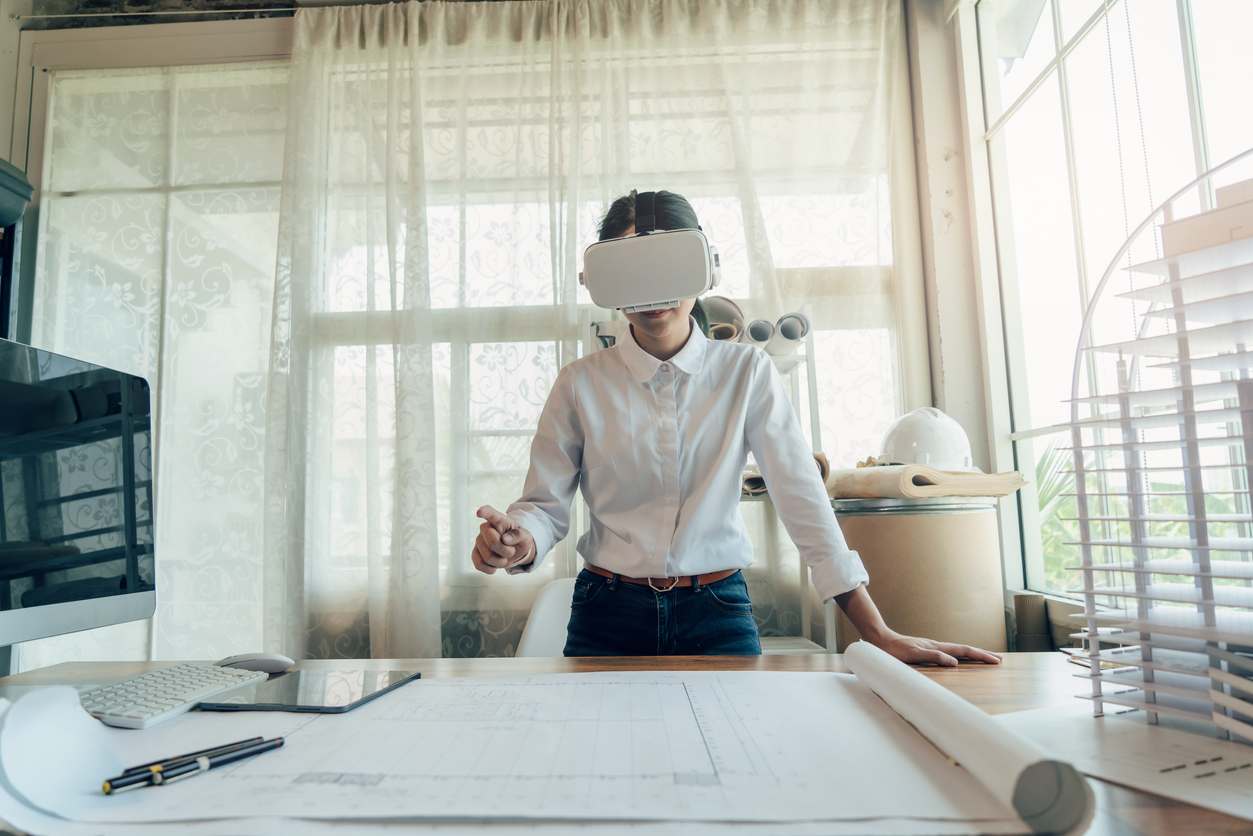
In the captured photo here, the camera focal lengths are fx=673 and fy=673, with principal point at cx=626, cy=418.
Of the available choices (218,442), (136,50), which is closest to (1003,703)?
(218,442)

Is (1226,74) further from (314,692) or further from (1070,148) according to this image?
(314,692)

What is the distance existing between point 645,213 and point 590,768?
0.78 m

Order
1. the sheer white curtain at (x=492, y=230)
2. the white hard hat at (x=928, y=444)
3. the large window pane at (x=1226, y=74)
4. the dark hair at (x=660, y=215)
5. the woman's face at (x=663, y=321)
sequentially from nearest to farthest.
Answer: the dark hair at (x=660, y=215)
the woman's face at (x=663, y=321)
the large window pane at (x=1226, y=74)
the white hard hat at (x=928, y=444)
the sheer white curtain at (x=492, y=230)

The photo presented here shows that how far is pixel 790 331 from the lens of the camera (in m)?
1.94

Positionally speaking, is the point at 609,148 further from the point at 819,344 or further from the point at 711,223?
the point at 819,344

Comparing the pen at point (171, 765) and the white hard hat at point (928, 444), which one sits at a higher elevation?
the white hard hat at point (928, 444)

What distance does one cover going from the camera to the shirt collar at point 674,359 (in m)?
1.22

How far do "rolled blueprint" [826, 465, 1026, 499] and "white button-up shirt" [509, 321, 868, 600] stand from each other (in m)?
0.53

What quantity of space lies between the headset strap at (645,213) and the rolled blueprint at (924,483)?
99 centimetres

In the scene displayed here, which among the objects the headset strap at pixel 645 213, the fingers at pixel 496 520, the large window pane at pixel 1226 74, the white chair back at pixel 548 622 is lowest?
the white chair back at pixel 548 622

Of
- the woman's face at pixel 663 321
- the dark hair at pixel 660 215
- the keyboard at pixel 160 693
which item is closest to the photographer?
the keyboard at pixel 160 693

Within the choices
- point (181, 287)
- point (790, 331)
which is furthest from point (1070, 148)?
point (181, 287)

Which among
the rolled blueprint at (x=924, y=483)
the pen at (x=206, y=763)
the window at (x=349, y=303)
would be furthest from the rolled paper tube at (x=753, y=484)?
the pen at (x=206, y=763)

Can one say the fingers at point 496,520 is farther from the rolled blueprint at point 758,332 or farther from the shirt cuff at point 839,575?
the rolled blueprint at point 758,332
